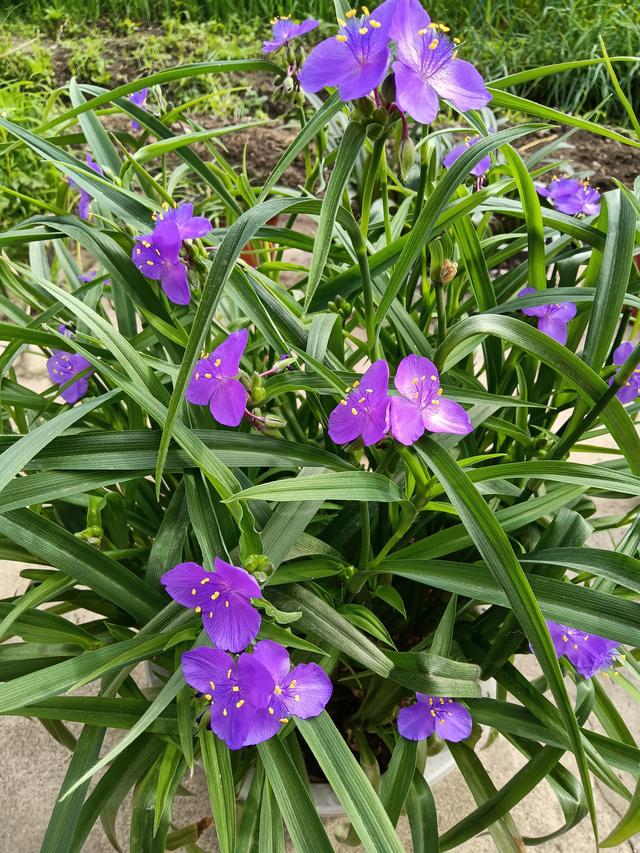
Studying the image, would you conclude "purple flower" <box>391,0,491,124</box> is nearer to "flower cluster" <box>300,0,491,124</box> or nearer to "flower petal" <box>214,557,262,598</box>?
"flower cluster" <box>300,0,491,124</box>

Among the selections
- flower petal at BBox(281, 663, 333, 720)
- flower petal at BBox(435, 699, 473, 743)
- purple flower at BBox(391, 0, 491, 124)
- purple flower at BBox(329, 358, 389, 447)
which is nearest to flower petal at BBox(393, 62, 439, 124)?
purple flower at BBox(391, 0, 491, 124)

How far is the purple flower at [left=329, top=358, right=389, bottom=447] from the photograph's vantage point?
0.52m

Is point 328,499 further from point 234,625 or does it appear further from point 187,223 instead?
point 187,223

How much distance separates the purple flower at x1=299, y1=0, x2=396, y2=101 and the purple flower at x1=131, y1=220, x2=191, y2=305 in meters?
0.20

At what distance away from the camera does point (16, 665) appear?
2.20ft

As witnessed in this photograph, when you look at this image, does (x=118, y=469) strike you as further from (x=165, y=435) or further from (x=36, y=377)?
(x=36, y=377)

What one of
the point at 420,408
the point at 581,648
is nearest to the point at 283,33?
the point at 420,408

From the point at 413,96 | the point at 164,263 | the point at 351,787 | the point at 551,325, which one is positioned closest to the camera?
the point at 413,96

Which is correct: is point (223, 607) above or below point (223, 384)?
below

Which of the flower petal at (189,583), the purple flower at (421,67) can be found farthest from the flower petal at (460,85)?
the flower petal at (189,583)

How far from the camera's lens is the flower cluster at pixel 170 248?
63cm

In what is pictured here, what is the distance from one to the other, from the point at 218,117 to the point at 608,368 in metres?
2.27

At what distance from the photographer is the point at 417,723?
2.26 ft

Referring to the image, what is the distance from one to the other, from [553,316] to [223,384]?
0.41 meters
